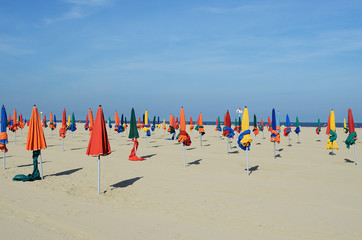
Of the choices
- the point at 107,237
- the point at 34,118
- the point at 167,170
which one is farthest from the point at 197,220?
the point at 34,118

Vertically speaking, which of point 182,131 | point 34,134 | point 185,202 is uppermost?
point 34,134

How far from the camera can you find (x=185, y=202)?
9.12m

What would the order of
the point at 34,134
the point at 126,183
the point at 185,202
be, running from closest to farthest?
the point at 185,202, the point at 34,134, the point at 126,183

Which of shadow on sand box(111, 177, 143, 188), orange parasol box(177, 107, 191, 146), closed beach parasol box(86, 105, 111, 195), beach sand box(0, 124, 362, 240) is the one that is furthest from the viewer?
orange parasol box(177, 107, 191, 146)

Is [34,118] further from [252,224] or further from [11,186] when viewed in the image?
[252,224]

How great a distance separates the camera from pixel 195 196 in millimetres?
9820

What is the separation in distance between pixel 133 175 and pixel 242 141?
5472 millimetres

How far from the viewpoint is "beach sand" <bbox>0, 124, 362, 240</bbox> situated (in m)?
6.70

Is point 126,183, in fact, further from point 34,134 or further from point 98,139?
point 34,134

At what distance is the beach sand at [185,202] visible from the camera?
264 inches

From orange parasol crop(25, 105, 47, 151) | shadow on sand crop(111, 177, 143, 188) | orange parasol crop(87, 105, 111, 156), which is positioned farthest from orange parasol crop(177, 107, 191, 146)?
orange parasol crop(25, 105, 47, 151)

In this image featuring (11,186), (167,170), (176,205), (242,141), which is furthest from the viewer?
(167,170)

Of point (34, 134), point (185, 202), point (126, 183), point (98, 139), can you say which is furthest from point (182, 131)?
point (34, 134)

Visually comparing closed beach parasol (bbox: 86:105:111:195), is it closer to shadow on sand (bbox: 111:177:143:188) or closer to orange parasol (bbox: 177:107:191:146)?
shadow on sand (bbox: 111:177:143:188)
